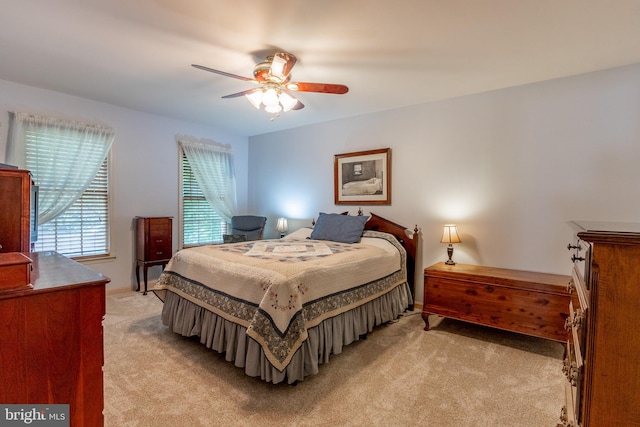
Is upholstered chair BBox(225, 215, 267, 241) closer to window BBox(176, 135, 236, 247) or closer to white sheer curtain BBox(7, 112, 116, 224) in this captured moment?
window BBox(176, 135, 236, 247)

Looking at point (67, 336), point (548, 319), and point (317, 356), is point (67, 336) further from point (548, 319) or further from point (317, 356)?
point (548, 319)

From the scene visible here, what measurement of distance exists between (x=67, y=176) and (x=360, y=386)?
3.95 metres

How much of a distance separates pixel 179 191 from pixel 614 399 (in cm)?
492

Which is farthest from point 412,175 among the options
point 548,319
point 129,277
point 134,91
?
point 129,277

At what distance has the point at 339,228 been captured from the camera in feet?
12.4

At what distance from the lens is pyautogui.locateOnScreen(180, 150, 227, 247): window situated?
15.7 feet

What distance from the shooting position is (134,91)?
3.39 metres

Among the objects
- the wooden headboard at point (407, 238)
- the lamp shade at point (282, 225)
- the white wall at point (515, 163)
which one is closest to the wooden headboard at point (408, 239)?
the wooden headboard at point (407, 238)

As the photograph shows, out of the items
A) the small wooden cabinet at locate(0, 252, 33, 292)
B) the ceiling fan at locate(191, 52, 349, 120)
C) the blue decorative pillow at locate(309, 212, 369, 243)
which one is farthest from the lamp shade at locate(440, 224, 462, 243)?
the small wooden cabinet at locate(0, 252, 33, 292)

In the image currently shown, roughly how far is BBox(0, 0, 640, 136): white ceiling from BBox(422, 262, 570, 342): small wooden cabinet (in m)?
1.85

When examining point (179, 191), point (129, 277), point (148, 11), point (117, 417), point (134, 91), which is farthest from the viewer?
point (179, 191)

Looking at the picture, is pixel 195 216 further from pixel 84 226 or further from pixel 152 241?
→ pixel 84 226

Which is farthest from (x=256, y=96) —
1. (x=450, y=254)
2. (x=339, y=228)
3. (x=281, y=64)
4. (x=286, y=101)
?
(x=450, y=254)

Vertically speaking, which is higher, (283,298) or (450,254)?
(450,254)
